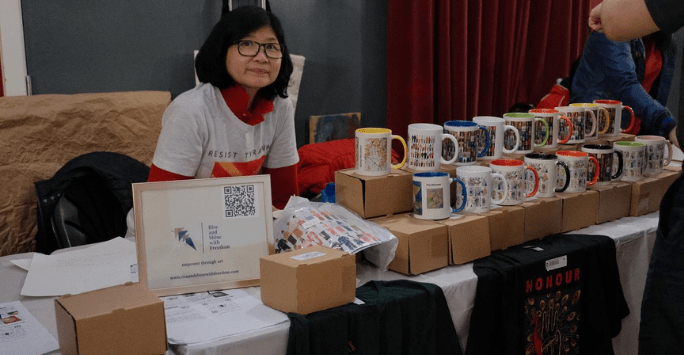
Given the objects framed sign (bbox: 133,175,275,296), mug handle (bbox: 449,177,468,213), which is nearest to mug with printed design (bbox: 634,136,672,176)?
mug handle (bbox: 449,177,468,213)

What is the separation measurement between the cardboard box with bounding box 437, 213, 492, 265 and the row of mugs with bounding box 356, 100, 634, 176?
182 mm

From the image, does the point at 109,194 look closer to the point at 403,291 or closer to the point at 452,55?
the point at 403,291

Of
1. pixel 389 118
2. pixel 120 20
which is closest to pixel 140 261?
pixel 120 20

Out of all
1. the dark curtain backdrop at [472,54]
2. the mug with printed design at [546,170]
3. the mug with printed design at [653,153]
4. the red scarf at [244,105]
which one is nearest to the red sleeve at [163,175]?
the red scarf at [244,105]

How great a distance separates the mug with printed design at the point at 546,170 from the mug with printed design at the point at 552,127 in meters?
0.13

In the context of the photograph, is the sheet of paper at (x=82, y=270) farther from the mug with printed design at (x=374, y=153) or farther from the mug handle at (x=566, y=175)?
the mug handle at (x=566, y=175)

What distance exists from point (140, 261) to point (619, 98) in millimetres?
1760

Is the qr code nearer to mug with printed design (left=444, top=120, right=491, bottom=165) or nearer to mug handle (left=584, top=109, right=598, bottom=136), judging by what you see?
mug with printed design (left=444, top=120, right=491, bottom=165)

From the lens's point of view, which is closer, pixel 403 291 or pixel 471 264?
pixel 403 291

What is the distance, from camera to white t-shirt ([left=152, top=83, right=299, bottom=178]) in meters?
1.82

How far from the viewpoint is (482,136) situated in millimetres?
1698

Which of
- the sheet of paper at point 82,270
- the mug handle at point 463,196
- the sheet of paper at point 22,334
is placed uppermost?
the mug handle at point 463,196

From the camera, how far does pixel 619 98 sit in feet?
7.54

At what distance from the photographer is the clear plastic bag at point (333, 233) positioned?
1.39 m
